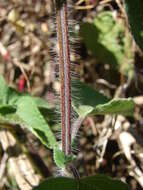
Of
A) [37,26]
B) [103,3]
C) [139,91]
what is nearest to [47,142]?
[139,91]

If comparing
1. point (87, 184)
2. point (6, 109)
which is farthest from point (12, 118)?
point (87, 184)

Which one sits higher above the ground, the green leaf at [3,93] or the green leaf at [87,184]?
the green leaf at [3,93]

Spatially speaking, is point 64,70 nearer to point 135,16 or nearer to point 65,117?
point 65,117

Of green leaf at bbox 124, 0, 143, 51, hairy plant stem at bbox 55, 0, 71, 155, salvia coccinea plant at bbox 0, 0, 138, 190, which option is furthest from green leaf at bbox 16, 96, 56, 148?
green leaf at bbox 124, 0, 143, 51

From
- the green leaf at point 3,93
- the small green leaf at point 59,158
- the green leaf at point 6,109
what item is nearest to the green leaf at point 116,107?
the small green leaf at point 59,158

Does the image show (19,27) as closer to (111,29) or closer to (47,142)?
(111,29)

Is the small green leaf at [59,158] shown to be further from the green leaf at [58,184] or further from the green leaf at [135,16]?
the green leaf at [135,16]
